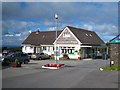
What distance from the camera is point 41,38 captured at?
43.6 meters

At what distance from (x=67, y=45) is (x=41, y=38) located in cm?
999

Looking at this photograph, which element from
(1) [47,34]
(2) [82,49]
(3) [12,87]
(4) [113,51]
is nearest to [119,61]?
(4) [113,51]

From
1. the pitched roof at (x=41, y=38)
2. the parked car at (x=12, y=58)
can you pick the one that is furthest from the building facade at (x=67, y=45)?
the parked car at (x=12, y=58)

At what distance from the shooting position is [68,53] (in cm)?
3575

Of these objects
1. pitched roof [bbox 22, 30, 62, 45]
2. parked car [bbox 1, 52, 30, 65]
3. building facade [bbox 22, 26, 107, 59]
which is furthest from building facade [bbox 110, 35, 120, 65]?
pitched roof [bbox 22, 30, 62, 45]

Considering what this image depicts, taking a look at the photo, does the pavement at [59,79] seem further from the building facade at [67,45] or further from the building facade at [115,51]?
the building facade at [67,45]

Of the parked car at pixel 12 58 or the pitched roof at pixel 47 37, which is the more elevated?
the pitched roof at pixel 47 37

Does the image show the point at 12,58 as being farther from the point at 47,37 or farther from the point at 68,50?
the point at 47,37

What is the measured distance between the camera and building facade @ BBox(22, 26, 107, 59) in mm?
34694

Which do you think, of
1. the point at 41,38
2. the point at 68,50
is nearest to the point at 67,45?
the point at 68,50

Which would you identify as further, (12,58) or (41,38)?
(41,38)

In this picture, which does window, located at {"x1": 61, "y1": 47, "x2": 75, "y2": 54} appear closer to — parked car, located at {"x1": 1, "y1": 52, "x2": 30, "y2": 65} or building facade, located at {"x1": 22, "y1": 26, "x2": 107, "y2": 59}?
building facade, located at {"x1": 22, "y1": 26, "x2": 107, "y2": 59}

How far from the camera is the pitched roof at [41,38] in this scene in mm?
41219

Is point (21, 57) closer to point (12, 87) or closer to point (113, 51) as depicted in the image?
point (113, 51)
